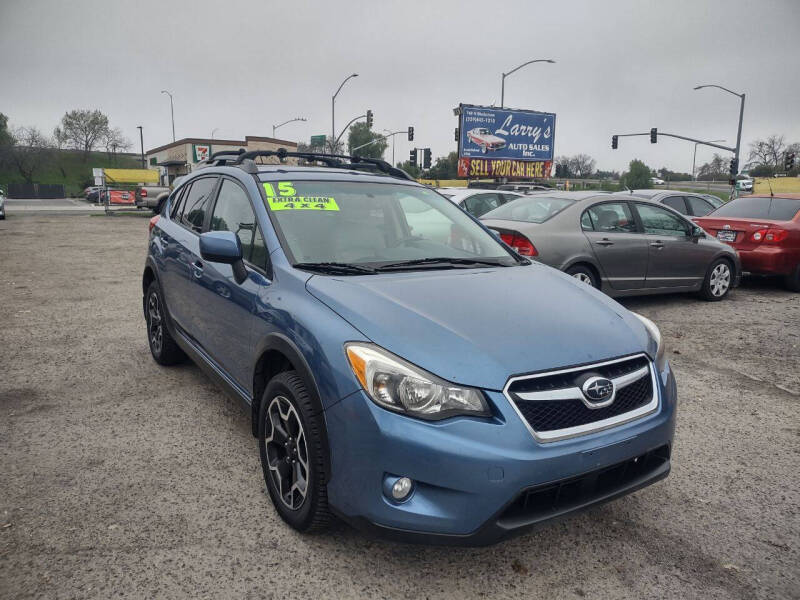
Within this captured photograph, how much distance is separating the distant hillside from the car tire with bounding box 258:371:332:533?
276 feet

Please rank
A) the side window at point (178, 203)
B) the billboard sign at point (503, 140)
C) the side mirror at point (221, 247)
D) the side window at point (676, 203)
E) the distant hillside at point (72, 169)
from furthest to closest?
the distant hillside at point (72, 169) → the billboard sign at point (503, 140) → the side window at point (676, 203) → the side window at point (178, 203) → the side mirror at point (221, 247)

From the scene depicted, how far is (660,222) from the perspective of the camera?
26.6 feet

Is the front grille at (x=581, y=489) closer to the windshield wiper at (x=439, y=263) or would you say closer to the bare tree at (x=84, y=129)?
the windshield wiper at (x=439, y=263)

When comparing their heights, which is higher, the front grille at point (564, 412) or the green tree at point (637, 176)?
the green tree at point (637, 176)

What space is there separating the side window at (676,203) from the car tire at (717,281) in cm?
291

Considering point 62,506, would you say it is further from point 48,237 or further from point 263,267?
point 48,237

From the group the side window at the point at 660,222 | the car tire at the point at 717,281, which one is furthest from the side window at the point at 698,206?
the side window at the point at 660,222

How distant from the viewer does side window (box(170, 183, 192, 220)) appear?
4.86 m

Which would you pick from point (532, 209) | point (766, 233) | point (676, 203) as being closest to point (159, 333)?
point (532, 209)

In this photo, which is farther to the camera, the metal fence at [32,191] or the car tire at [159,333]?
the metal fence at [32,191]

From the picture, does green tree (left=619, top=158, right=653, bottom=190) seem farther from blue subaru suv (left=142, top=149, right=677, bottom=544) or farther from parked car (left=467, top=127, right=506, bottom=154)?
blue subaru suv (left=142, top=149, right=677, bottom=544)

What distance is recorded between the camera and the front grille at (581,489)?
2.24m

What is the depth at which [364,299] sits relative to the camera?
2670 millimetres

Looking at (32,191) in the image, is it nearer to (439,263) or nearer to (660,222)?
(660,222)
